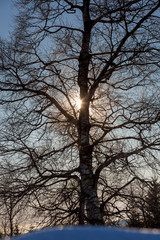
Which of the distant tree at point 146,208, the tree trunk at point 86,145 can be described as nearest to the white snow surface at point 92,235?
the tree trunk at point 86,145

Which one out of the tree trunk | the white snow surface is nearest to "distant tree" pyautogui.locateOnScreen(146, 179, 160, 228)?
the tree trunk

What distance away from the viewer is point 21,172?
5328mm

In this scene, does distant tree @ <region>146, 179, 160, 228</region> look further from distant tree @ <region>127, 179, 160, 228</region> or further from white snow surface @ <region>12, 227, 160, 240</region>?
white snow surface @ <region>12, 227, 160, 240</region>

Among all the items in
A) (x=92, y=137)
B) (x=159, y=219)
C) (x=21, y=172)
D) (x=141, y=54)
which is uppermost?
(x=141, y=54)

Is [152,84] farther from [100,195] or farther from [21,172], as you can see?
[21,172]

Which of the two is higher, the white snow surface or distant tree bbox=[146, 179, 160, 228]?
the white snow surface

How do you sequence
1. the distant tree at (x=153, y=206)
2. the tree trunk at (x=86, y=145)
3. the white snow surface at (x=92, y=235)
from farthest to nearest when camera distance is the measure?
the distant tree at (x=153, y=206), the tree trunk at (x=86, y=145), the white snow surface at (x=92, y=235)

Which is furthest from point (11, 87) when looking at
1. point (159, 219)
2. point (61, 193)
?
point (159, 219)

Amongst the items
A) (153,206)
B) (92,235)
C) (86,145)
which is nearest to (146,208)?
(153,206)

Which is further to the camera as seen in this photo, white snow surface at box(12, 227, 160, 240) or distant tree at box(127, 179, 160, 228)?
distant tree at box(127, 179, 160, 228)

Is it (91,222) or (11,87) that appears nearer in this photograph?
(91,222)

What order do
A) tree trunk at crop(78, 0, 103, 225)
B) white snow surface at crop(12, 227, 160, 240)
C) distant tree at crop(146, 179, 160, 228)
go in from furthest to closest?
distant tree at crop(146, 179, 160, 228)
tree trunk at crop(78, 0, 103, 225)
white snow surface at crop(12, 227, 160, 240)

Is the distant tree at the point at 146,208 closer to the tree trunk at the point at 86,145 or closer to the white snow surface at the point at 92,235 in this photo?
the tree trunk at the point at 86,145

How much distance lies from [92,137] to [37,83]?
7.86 feet
